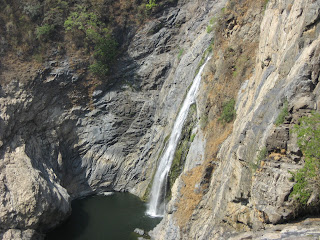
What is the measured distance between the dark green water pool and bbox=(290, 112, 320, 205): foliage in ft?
37.9

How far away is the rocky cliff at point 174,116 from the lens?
8492mm

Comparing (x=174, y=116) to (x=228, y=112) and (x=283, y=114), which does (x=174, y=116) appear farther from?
(x=283, y=114)

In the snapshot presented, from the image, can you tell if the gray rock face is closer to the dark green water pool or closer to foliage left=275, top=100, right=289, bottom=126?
the dark green water pool

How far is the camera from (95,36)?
24.8 metres

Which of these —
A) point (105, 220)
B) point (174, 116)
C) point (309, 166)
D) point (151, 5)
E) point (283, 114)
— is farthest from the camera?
point (151, 5)

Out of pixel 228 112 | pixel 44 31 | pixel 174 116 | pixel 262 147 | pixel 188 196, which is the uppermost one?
pixel 44 31

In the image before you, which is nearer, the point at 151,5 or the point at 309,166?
the point at 309,166

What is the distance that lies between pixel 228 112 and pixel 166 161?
6.89 metres

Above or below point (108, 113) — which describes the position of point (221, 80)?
below

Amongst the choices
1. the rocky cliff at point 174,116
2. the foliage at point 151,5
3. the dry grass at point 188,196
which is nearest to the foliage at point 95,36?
the rocky cliff at point 174,116

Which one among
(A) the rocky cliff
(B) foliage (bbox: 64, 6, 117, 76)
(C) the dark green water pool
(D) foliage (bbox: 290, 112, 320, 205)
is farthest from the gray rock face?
(D) foliage (bbox: 290, 112, 320, 205)

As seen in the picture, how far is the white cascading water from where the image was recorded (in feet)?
61.8

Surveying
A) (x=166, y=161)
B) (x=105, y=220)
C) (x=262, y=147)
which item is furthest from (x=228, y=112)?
(x=105, y=220)

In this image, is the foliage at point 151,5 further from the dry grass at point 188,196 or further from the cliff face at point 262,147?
the dry grass at point 188,196
